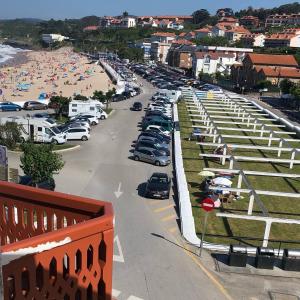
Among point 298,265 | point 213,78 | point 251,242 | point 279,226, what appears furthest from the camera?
point 213,78

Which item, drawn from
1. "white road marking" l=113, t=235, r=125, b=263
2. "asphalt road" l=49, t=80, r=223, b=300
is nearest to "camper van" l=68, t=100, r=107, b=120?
"asphalt road" l=49, t=80, r=223, b=300

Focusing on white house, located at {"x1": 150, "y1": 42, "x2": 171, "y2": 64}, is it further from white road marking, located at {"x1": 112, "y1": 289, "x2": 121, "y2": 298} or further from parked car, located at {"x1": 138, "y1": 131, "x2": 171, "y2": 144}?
white road marking, located at {"x1": 112, "y1": 289, "x2": 121, "y2": 298}

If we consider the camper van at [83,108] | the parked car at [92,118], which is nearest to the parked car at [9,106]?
the camper van at [83,108]

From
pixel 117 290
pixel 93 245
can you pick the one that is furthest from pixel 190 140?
pixel 93 245

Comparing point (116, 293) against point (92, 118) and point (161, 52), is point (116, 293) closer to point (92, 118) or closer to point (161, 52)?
point (92, 118)

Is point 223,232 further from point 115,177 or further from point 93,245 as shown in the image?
point 93,245

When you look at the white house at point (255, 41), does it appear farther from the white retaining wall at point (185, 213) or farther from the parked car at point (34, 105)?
the white retaining wall at point (185, 213)
